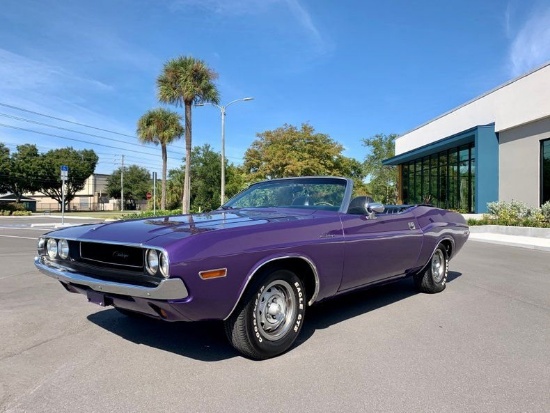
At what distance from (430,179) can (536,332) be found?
28.5 m

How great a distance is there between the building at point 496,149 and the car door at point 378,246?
17139 millimetres

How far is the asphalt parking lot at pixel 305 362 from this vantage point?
2969 mm

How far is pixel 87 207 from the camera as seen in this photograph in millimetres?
89562

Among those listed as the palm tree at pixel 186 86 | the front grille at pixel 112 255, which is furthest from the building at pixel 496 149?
the front grille at pixel 112 255

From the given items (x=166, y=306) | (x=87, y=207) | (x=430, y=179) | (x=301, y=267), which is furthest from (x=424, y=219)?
(x=87, y=207)

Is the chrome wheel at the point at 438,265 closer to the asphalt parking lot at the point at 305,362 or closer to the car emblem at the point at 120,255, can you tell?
the asphalt parking lot at the point at 305,362

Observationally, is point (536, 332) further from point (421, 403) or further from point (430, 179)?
point (430, 179)

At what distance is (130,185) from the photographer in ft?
295

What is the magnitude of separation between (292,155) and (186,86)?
498 inches

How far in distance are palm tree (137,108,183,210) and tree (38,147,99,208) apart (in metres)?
36.5

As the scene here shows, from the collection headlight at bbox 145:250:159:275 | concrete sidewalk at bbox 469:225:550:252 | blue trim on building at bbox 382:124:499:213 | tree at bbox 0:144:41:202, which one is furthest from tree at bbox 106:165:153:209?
headlight at bbox 145:250:159:275

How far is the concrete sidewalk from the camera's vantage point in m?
13.9

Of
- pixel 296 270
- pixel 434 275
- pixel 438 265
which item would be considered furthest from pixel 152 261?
pixel 438 265

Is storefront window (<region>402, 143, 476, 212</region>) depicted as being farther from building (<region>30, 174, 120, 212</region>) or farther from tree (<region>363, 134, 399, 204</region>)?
building (<region>30, 174, 120, 212</region>)
